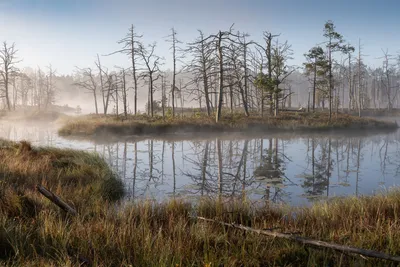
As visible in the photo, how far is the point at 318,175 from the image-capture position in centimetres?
970

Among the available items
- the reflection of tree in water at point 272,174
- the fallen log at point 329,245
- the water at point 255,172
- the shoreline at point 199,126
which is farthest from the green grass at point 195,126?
the fallen log at point 329,245

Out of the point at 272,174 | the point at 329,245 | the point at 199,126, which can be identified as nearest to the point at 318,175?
the point at 272,174

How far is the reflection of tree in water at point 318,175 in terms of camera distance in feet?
25.8

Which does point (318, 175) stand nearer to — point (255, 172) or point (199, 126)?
point (255, 172)

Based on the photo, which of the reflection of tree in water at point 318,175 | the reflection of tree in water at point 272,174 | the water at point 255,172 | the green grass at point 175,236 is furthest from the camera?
the reflection of tree in water at point 318,175

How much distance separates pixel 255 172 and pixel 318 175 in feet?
6.85

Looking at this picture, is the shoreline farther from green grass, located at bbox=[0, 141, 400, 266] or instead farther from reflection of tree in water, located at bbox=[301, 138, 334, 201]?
green grass, located at bbox=[0, 141, 400, 266]

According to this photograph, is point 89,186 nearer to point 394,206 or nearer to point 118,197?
point 118,197

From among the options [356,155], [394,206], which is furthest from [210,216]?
[356,155]

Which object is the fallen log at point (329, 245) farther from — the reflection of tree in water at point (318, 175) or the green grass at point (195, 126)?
the green grass at point (195, 126)

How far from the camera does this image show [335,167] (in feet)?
36.4

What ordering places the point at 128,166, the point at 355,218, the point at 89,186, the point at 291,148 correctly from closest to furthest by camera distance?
the point at 355,218
the point at 89,186
the point at 128,166
the point at 291,148

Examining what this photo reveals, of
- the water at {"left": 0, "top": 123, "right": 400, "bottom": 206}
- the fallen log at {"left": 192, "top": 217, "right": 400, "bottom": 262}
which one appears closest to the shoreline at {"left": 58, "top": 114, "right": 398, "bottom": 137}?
the water at {"left": 0, "top": 123, "right": 400, "bottom": 206}

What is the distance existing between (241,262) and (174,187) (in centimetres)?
502
